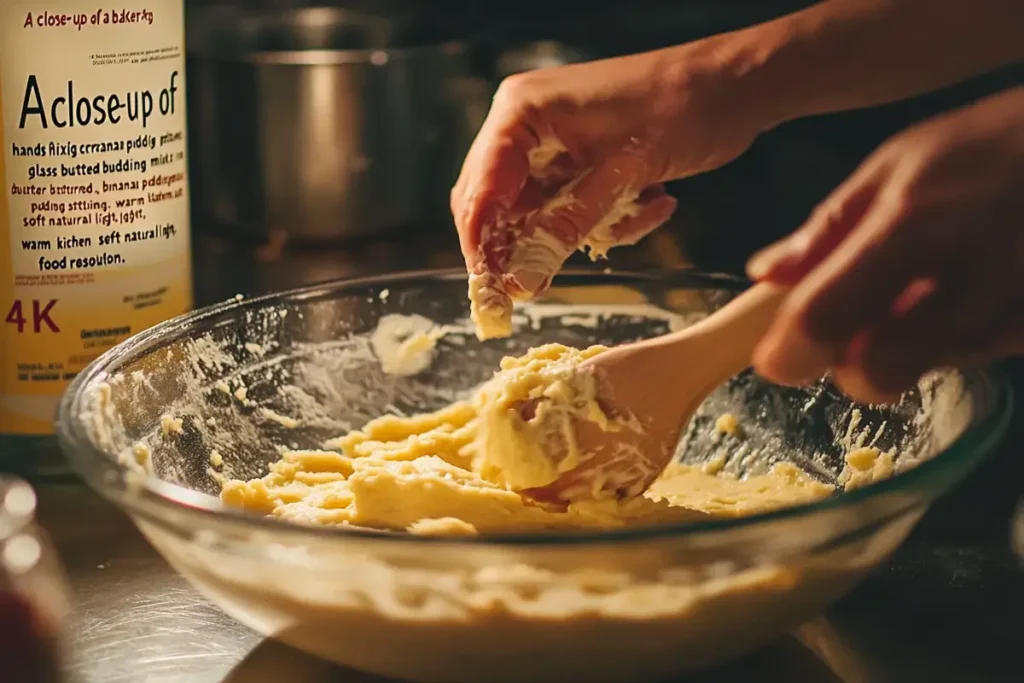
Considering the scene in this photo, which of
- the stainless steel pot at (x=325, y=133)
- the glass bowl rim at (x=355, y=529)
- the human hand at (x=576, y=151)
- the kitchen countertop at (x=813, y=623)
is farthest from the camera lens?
the stainless steel pot at (x=325, y=133)

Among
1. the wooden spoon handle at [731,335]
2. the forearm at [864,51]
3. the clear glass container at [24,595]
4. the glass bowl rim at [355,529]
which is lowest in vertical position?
the clear glass container at [24,595]

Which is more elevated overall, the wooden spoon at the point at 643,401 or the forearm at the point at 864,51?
the forearm at the point at 864,51

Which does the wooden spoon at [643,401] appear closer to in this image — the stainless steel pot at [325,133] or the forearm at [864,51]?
the forearm at [864,51]

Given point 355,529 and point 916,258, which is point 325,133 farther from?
point 916,258

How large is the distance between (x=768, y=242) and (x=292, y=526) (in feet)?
3.02

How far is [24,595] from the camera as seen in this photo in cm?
A: 59

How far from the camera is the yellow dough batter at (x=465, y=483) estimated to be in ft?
2.27

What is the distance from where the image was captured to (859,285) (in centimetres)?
56

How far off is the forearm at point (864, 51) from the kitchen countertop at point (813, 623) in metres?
0.29

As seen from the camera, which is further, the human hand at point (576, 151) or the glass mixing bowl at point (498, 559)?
the human hand at point (576, 151)

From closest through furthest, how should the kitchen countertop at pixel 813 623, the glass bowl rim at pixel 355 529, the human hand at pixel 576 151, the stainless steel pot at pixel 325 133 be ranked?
1. the glass bowl rim at pixel 355 529
2. the kitchen countertop at pixel 813 623
3. the human hand at pixel 576 151
4. the stainless steel pot at pixel 325 133

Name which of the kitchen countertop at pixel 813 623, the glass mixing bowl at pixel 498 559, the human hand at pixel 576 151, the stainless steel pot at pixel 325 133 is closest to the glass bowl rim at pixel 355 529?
the glass mixing bowl at pixel 498 559

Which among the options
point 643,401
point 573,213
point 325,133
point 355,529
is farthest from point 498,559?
point 325,133

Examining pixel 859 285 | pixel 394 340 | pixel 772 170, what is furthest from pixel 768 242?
pixel 859 285
